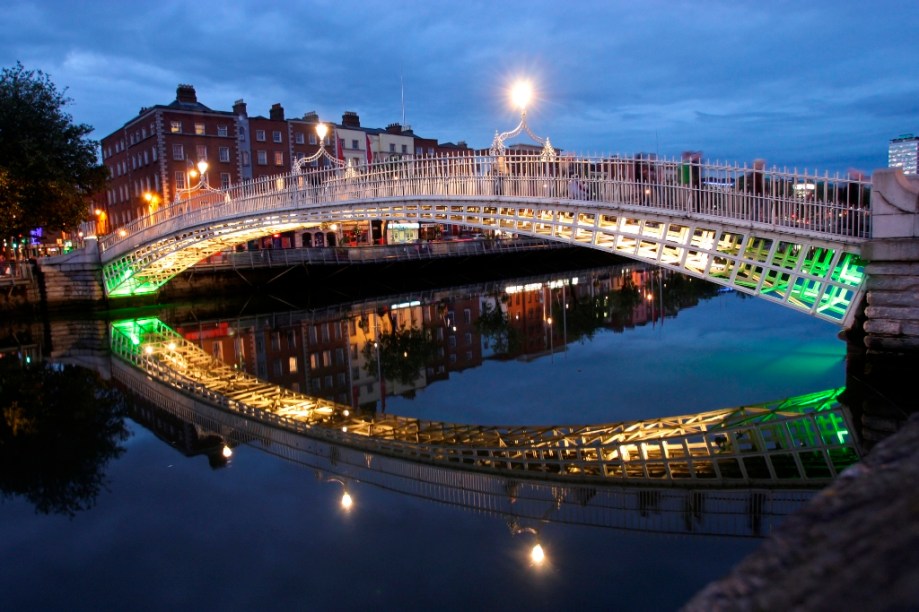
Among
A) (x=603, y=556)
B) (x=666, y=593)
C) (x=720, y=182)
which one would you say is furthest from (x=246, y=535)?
(x=720, y=182)

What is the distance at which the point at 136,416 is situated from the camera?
401 inches

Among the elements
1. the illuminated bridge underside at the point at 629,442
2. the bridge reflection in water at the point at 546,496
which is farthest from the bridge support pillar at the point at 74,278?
the bridge reflection in water at the point at 546,496

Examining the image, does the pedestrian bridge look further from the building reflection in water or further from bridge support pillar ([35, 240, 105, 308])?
bridge support pillar ([35, 240, 105, 308])

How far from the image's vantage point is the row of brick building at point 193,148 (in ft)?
133

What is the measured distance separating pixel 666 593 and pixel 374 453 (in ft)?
12.9

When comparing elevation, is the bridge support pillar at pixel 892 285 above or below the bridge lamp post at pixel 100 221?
below

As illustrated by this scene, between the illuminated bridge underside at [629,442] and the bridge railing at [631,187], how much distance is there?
2846 millimetres

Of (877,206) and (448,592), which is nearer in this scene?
(448,592)

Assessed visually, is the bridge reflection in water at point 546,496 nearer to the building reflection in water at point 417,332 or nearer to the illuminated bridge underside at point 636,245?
the building reflection in water at point 417,332

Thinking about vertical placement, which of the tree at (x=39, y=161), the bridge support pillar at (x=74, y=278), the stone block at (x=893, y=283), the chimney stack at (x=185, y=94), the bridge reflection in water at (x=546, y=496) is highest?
the chimney stack at (x=185, y=94)

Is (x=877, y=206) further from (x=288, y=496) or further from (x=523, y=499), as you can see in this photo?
(x=288, y=496)

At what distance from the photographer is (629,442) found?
7438 millimetres

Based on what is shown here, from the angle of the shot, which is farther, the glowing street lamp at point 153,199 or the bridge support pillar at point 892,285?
the glowing street lamp at point 153,199

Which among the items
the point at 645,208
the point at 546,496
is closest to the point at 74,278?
the point at 645,208
